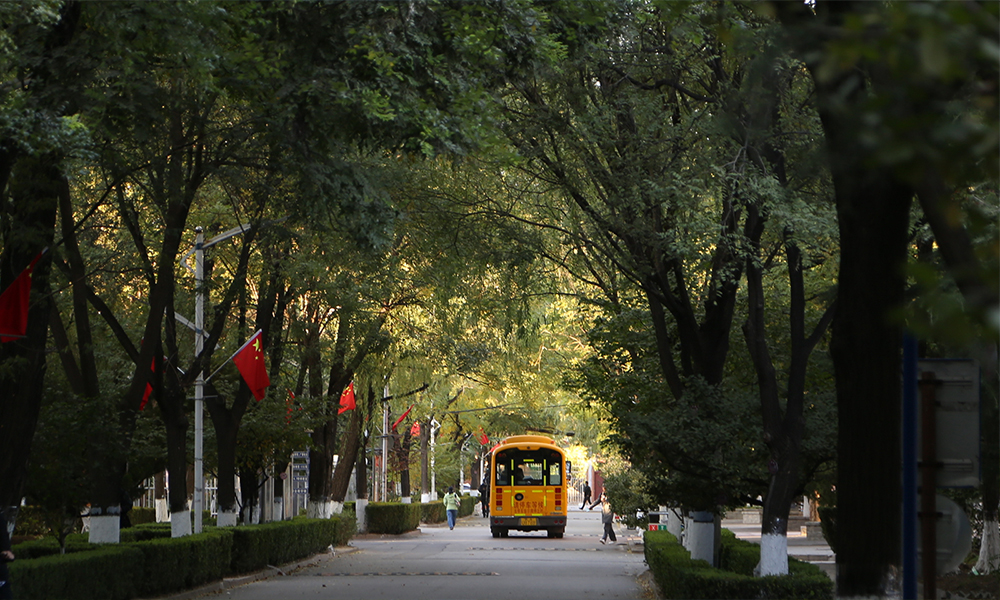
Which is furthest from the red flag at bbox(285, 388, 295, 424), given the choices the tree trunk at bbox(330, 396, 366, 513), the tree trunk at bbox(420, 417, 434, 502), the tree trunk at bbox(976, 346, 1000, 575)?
the tree trunk at bbox(420, 417, 434, 502)

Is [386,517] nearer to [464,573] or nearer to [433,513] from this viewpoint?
[433,513]

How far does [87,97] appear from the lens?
11.7 meters

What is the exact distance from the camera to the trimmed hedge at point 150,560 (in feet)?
45.2

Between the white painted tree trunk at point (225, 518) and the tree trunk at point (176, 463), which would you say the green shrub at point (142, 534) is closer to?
the tree trunk at point (176, 463)

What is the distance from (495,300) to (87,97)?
1073 centimetres

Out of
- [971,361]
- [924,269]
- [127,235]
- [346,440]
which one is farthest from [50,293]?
[346,440]

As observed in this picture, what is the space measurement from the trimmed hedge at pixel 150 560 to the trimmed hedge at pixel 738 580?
7.55 m

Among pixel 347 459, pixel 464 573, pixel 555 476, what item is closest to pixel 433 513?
pixel 555 476

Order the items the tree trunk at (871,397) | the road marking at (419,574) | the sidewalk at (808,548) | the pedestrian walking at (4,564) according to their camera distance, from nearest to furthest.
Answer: the tree trunk at (871,397) < the pedestrian walking at (4,564) < the road marking at (419,574) < the sidewalk at (808,548)

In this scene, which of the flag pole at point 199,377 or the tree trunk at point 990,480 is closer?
the tree trunk at point 990,480

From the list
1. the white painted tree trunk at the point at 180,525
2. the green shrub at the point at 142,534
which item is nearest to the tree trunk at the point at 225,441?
the green shrub at the point at 142,534

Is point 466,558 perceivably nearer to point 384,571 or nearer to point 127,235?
point 384,571

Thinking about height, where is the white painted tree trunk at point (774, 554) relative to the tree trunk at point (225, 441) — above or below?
below

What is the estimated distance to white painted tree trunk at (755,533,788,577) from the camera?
1454cm
